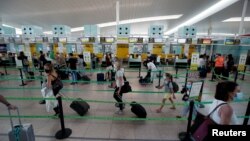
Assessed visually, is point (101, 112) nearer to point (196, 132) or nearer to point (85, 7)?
point (196, 132)

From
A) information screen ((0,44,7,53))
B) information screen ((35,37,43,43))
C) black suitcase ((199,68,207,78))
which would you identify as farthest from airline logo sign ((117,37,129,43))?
information screen ((0,44,7,53))

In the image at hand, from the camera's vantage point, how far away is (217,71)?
8.50m

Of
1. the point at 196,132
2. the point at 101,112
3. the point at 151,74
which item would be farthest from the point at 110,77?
the point at 196,132

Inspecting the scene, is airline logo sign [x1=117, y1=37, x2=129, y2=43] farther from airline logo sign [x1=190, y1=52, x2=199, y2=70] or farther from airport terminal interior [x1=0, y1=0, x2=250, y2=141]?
airline logo sign [x1=190, y1=52, x2=199, y2=70]

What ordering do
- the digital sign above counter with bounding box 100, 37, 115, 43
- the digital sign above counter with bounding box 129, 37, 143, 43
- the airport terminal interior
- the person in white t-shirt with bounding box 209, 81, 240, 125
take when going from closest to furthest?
the person in white t-shirt with bounding box 209, 81, 240, 125
the airport terminal interior
the digital sign above counter with bounding box 129, 37, 143, 43
the digital sign above counter with bounding box 100, 37, 115, 43

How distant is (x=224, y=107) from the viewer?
167cm

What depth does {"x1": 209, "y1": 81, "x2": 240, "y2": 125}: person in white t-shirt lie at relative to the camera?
1.64 meters

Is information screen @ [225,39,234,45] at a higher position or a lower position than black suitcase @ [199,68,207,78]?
higher

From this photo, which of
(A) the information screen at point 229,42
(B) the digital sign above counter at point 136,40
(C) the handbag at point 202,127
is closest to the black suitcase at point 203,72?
(A) the information screen at point 229,42

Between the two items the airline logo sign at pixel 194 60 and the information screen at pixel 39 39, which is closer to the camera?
the airline logo sign at pixel 194 60

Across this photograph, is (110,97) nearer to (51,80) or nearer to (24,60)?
(51,80)

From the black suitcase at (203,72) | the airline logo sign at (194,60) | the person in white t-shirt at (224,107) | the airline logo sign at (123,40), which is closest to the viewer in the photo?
the person in white t-shirt at (224,107)

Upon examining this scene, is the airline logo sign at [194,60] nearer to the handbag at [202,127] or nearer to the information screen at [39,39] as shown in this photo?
the handbag at [202,127]

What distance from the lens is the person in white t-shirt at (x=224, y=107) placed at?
5.39ft
